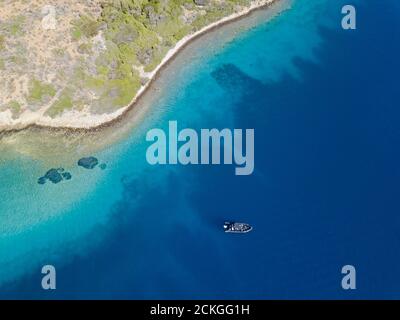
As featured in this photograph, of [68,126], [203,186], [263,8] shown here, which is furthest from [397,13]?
[68,126]

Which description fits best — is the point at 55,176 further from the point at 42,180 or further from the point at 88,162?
the point at 88,162

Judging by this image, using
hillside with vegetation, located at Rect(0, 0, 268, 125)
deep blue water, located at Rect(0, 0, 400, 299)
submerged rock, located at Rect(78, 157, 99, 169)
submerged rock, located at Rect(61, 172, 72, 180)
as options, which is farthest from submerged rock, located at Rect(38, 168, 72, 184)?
hillside with vegetation, located at Rect(0, 0, 268, 125)

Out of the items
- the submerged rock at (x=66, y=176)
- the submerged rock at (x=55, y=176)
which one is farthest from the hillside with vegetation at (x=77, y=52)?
the submerged rock at (x=66, y=176)

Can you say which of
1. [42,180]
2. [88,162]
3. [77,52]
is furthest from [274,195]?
[77,52]

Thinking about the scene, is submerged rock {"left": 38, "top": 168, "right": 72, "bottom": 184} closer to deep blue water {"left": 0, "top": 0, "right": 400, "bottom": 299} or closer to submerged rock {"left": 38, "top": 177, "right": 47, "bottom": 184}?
submerged rock {"left": 38, "top": 177, "right": 47, "bottom": 184}

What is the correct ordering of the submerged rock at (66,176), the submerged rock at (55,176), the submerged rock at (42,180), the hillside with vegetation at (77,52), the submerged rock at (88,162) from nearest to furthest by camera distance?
1. the submerged rock at (42,180)
2. the submerged rock at (55,176)
3. the submerged rock at (66,176)
4. the submerged rock at (88,162)
5. the hillside with vegetation at (77,52)

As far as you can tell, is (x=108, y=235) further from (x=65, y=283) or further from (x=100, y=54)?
(x=100, y=54)

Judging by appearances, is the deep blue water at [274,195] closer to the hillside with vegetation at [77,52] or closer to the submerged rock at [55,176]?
the submerged rock at [55,176]
